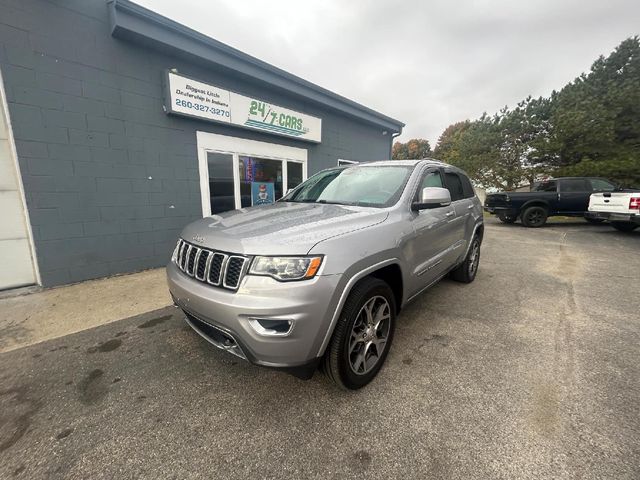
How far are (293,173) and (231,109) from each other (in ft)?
7.53

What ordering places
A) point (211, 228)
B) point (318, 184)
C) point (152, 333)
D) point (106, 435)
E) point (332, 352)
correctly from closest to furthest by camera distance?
point (106, 435) < point (332, 352) < point (211, 228) < point (152, 333) < point (318, 184)

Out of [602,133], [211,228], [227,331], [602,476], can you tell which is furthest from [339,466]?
[602,133]

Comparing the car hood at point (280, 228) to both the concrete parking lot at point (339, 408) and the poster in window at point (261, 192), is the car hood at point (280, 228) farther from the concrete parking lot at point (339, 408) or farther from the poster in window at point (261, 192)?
the poster in window at point (261, 192)

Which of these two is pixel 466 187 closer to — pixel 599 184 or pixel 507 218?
pixel 507 218

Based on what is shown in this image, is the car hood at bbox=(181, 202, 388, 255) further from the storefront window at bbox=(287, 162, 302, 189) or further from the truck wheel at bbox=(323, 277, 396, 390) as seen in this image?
the storefront window at bbox=(287, 162, 302, 189)

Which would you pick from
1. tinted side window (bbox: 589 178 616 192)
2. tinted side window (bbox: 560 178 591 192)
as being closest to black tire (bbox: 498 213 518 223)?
tinted side window (bbox: 560 178 591 192)

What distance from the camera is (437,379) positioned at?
2207 millimetres

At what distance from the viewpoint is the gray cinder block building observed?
3.79 m

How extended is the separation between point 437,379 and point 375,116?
9.40m

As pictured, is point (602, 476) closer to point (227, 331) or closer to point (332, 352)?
point (332, 352)

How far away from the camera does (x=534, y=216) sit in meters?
10.9

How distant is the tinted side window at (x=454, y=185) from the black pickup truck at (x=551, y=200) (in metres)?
8.89

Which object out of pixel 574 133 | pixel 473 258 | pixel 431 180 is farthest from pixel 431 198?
pixel 574 133

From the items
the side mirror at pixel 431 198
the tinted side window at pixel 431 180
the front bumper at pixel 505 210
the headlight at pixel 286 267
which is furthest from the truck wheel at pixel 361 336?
the front bumper at pixel 505 210
